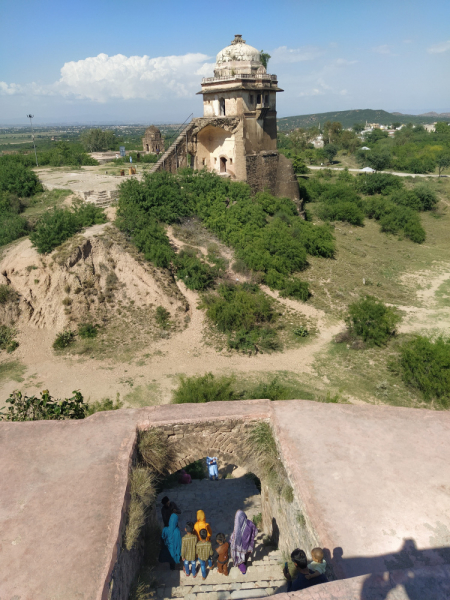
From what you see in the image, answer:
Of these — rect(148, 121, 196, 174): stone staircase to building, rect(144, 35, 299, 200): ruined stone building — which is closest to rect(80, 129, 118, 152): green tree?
rect(148, 121, 196, 174): stone staircase to building

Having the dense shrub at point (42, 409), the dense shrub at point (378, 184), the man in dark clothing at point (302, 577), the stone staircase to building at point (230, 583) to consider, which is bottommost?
the stone staircase to building at point (230, 583)

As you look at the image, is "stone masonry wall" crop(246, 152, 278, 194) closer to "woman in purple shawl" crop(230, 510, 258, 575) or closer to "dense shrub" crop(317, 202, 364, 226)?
"dense shrub" crop(317, 202, 364, 226)

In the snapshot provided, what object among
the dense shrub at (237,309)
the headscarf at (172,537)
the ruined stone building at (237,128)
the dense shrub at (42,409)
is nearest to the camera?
the headscarf at (172,537)

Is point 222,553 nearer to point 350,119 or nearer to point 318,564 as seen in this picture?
point 318,564

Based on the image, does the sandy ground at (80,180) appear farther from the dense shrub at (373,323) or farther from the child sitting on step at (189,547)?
the child sitting on step at (189,547)

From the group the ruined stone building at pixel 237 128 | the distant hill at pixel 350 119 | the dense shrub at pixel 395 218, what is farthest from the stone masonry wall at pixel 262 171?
the distant hill at pixel 350 119

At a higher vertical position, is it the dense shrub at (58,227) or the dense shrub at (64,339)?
the dense shrub at (58,227)
